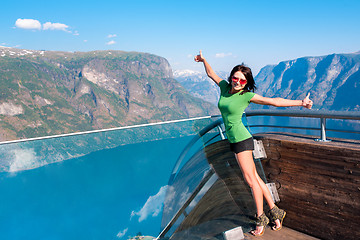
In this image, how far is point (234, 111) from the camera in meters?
1.96

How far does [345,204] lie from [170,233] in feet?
4.30

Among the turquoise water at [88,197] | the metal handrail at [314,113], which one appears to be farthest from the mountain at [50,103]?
the metal handrail at [314,113]

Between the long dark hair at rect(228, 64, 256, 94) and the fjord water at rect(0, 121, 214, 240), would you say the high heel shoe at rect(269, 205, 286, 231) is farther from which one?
the long dark hair at rect(228, 64, 256, 94)

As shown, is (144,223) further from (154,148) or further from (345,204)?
(345,204)

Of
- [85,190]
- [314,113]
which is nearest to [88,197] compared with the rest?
[85,190]

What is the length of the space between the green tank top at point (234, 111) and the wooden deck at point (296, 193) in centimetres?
26

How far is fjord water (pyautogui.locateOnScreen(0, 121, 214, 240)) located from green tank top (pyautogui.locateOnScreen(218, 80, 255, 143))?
1.71 ft

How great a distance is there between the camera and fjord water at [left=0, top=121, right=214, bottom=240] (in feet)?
6.56

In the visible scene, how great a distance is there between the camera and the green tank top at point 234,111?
6.40 ft

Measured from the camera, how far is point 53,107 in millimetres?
164125

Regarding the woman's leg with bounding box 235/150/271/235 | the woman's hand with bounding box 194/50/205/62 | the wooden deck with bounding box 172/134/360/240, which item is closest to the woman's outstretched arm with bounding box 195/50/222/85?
the woman's hand with bounding box 194/50/205/62

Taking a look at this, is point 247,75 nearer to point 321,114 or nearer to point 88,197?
point 321,114

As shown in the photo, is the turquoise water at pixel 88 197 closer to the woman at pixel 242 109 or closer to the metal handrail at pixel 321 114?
the woman at pixel 242 109

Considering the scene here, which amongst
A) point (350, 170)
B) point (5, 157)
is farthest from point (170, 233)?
point (5, 157)
